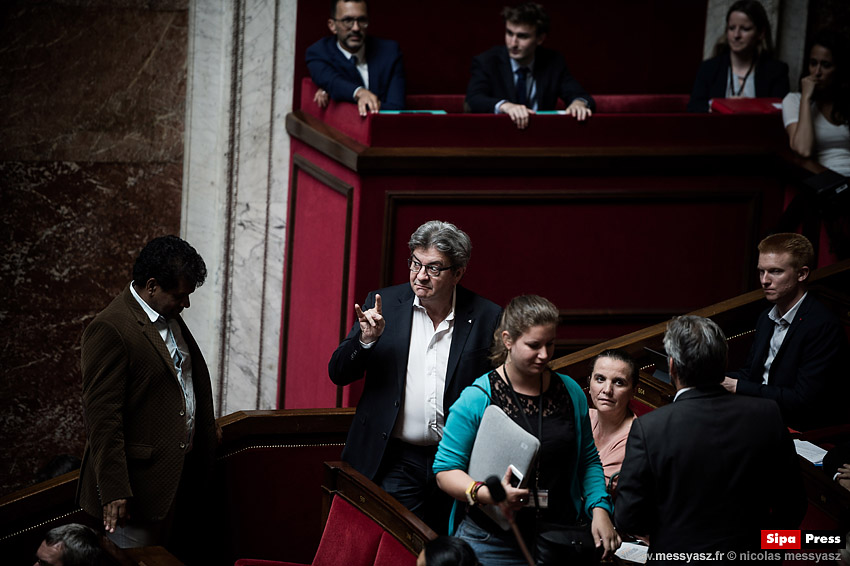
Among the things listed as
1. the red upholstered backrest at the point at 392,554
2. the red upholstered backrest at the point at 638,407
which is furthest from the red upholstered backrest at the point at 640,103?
the red upholstered backrest at the point at 392,554

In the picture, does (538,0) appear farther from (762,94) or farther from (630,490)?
(630,490)

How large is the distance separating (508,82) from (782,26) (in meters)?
1.92

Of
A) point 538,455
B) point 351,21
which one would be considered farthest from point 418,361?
point 351,21

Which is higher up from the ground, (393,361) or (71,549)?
(393,361)

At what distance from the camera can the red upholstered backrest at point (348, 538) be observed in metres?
3.13

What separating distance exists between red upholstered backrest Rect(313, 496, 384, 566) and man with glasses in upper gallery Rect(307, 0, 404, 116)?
208 cm

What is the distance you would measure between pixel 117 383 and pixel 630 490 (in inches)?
59.8

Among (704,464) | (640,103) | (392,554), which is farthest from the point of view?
(640,103)

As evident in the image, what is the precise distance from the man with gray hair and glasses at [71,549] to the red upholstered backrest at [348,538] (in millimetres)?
642

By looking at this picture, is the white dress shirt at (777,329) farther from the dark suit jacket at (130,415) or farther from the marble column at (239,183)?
the marble column at (239,183)

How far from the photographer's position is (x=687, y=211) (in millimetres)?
4949

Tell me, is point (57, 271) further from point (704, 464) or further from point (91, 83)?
point (704, 464)

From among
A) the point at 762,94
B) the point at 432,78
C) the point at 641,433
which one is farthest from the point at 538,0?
the point at 641,433

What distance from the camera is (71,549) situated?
289 cm
